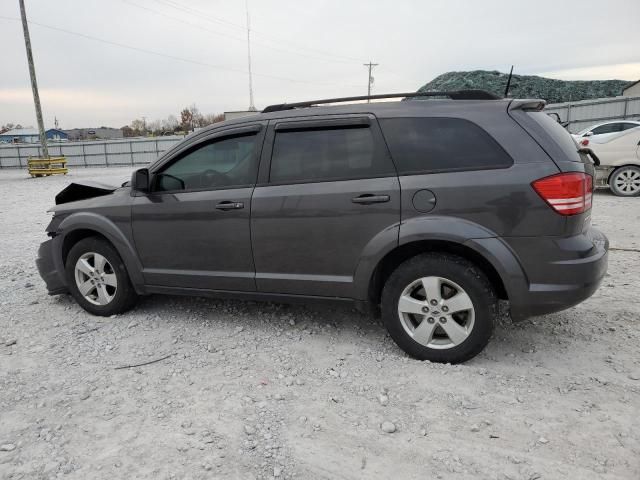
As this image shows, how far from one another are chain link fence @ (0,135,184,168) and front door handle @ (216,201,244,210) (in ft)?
109

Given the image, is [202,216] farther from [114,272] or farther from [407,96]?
[407,96]

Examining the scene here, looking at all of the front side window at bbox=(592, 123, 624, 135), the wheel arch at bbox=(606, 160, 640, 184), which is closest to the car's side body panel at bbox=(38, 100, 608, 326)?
the wheel arch at bbox=(606, 160, 640, 184)

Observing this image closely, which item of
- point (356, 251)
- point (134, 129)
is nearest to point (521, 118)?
point (356, 251)

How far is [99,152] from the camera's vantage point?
36312 millimetres

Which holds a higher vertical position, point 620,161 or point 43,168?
point 620,161

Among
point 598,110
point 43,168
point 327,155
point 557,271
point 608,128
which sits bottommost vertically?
point 43,168

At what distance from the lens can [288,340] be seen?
146 inches

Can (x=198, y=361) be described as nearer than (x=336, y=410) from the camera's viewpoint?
No

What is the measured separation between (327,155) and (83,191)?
2.64m

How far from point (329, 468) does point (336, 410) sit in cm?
49

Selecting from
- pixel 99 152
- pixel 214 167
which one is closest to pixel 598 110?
pixel 214 167

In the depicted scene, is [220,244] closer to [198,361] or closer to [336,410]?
[198,361]

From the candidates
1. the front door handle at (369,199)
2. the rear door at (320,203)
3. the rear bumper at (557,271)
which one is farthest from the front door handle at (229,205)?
the rear bumper at (557,271)

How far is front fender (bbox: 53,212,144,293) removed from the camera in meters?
4.06
